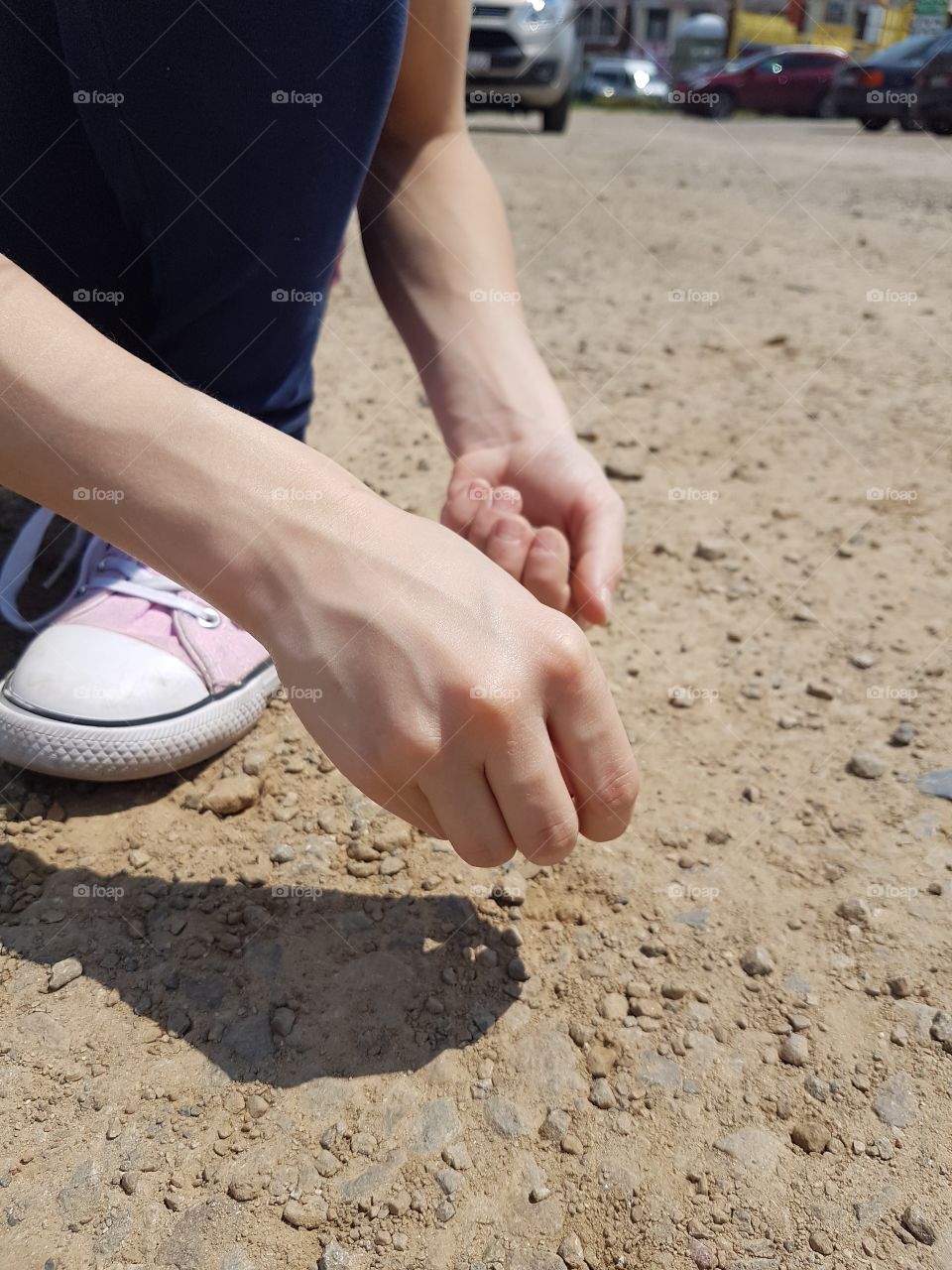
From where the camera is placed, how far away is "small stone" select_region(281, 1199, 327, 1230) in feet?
3.47

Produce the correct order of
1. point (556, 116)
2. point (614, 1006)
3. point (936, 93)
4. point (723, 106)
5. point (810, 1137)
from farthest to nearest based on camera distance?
point (723, 106) → point (556, 116) → point (936, 93) → point (614, 1006) → point (810, 1137)

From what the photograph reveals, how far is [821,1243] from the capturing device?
1.06m

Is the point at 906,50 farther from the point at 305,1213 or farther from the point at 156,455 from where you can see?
the point at 305,1213

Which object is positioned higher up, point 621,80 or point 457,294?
point 457,294

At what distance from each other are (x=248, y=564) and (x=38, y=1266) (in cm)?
74

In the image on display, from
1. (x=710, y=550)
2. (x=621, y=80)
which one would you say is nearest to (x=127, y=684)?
(x=710, y=550)

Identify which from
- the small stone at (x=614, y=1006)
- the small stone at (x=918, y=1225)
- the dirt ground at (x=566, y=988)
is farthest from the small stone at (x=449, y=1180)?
the small stone at (x=918, y=1225)

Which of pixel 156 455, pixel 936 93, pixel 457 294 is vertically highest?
pixel 156 455

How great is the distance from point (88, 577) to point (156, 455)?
807 millimetres

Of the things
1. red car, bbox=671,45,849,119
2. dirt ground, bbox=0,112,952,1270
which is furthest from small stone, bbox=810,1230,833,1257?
red car, bbox=671,45,849,119

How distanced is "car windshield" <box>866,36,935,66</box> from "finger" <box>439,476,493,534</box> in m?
9.50

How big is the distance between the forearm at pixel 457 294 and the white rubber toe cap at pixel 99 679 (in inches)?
23.9

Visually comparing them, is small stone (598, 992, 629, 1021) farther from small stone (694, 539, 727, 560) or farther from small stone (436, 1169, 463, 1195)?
small stone (694, 539, 727, 560)

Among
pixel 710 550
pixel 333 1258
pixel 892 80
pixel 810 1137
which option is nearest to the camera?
pixel 333 1258
